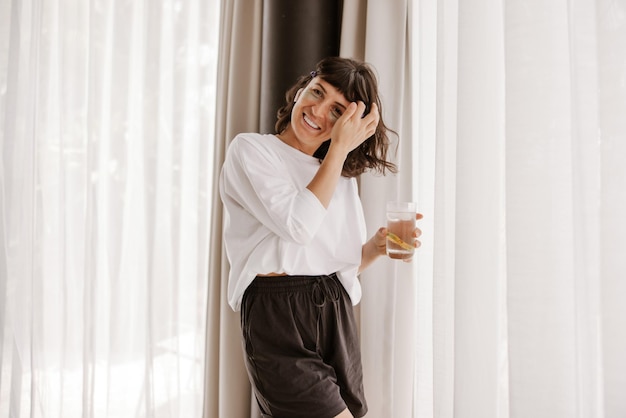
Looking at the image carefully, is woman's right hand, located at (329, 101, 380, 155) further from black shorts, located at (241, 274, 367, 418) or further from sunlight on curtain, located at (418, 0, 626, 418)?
black shorts, located at (241, 274, 367, 418)

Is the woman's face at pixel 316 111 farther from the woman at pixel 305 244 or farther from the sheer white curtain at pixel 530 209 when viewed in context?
the sheer white curtain at pixel 530 209

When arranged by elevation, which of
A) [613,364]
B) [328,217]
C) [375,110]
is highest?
[375,110]

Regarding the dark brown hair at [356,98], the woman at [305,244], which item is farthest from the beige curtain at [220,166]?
the woman at [305,244]

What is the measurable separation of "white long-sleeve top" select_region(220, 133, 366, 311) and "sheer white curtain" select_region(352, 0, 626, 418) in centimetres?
27

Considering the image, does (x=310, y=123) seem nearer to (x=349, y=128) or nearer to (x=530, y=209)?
(x=349, y=128)

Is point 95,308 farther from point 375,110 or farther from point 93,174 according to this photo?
point 375,110

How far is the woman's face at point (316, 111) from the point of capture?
51.5 inches

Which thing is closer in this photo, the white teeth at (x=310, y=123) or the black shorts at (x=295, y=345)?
the black shorts at (x=295, y=345)

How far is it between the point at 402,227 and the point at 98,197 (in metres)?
1.26

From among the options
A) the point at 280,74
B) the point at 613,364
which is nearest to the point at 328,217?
the point at 280,74

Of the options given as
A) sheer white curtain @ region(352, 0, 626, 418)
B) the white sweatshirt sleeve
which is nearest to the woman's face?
the white sweatshirt sleeve

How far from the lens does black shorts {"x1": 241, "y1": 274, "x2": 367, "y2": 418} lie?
3.91ft

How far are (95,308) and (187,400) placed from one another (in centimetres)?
53

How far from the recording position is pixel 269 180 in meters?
1.17
